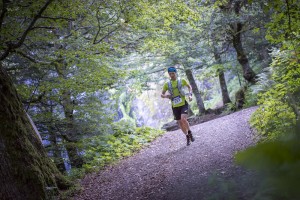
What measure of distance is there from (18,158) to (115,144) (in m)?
5.59

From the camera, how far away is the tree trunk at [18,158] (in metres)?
4.44

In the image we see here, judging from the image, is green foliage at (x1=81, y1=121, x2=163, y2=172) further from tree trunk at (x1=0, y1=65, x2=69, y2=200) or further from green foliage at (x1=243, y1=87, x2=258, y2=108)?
green foliage at (x1=243, y1=87, x2=258, y2=108)

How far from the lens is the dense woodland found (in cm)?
417

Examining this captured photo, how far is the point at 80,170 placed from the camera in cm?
784

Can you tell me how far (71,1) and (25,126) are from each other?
3380 mm

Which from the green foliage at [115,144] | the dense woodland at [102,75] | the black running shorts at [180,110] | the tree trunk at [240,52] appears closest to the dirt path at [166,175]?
the dense woodland at [102,75]

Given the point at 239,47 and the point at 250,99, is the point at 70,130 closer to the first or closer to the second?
the point at 250,99

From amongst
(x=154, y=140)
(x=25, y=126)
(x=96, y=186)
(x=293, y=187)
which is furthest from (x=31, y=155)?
(x=154, y=140)

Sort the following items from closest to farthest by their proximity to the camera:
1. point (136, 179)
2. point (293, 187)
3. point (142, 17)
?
point (293, 187) < point (136, 179) < point (142, 17)

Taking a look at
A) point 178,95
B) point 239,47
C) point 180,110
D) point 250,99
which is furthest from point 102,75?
point 239,47

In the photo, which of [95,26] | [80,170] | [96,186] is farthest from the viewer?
[95,26]

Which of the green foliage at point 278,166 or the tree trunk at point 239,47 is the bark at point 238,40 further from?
the green foliage at point 278,166

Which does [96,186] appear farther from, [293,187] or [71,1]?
[293,187]

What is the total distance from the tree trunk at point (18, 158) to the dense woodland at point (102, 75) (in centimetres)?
2
